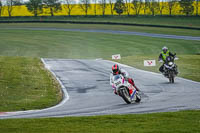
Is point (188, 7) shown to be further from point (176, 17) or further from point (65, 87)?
point (65, 87)

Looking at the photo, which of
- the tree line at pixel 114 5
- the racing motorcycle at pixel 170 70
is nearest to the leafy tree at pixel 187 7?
the tree line at pixel 114 5

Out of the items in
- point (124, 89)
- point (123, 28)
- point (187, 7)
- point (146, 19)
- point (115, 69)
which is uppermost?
point (187, 7)

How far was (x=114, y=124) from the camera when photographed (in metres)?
9.73

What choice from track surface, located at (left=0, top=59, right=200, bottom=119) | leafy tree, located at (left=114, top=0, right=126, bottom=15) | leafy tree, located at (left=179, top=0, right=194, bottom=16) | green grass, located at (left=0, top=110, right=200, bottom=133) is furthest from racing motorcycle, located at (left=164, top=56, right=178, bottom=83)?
leafy tree, located at (left=114, top=0, right=126, bottom=15)

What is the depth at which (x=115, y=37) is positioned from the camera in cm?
5797

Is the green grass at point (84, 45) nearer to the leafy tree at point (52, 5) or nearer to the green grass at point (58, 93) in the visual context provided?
the green grass at point (58, 93)

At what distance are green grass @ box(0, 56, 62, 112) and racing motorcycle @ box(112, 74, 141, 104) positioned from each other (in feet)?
8.79

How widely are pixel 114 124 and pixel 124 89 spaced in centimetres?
422

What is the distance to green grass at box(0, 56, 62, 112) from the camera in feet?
46.9

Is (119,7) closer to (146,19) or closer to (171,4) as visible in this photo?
(171,4)

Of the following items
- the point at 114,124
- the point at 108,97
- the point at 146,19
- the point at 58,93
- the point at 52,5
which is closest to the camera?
the point at 114,124

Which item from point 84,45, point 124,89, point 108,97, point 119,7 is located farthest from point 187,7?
point 124,89

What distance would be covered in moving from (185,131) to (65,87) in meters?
11.0

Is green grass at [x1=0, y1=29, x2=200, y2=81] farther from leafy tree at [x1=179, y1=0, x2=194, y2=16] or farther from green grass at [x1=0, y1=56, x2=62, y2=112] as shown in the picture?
leafy tree at [x1=179, y1=0, x2=194, y2=16]
